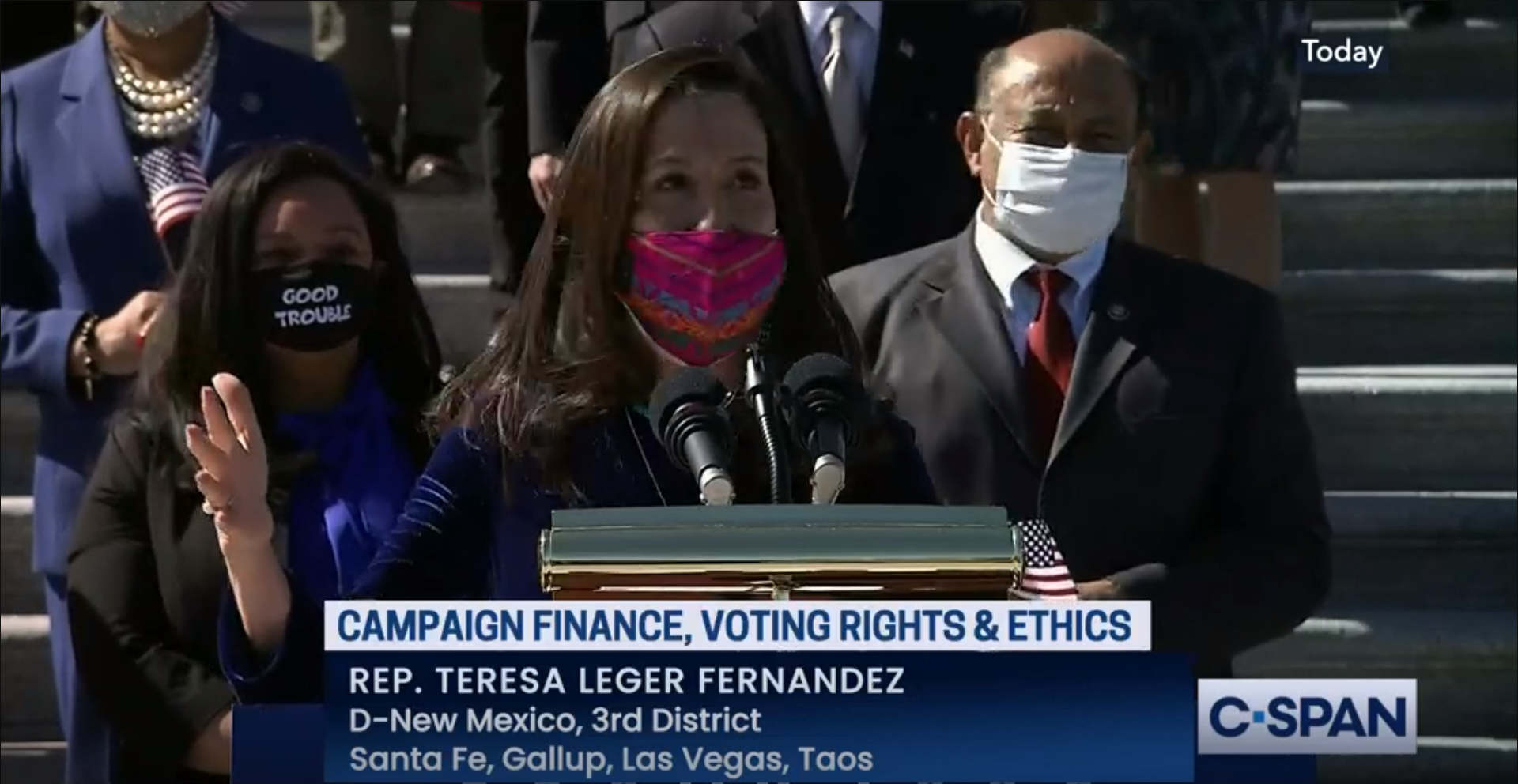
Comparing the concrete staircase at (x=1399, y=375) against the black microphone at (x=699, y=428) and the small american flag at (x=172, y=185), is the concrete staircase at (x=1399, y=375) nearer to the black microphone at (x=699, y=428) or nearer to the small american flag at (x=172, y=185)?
the small american flag at (x=172, y=185)

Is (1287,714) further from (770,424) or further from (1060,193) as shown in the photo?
(1060,193)

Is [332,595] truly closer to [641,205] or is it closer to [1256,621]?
[641,205]

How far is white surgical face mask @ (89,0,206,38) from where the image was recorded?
162 inches

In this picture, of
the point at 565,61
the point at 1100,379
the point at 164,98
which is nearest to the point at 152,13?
the point at 164,98

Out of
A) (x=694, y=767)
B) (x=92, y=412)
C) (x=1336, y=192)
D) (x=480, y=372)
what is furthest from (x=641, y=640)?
(x=1336, y=192)

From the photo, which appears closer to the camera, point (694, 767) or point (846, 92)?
point (694, 767)

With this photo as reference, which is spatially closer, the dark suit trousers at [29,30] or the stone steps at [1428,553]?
the stone steps at [1428,553]

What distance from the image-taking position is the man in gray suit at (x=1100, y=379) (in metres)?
3.40

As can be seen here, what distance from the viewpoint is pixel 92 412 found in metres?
4.08

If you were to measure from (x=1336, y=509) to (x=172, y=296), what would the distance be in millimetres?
2533

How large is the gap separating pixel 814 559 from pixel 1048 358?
198 cm

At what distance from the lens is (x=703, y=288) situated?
2287 mm

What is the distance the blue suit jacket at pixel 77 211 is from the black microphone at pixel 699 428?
226 cm

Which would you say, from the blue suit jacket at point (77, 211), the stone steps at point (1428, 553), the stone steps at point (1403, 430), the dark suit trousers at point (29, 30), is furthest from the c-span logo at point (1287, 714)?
the dark suit trousers at point (29, 30)
